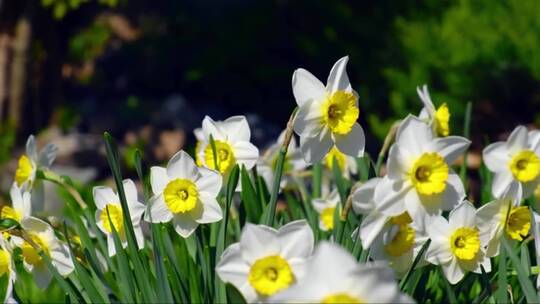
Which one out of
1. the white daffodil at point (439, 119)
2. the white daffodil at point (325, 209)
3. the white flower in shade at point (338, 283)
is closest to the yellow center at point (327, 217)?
the white daffodil at point (325, 209)

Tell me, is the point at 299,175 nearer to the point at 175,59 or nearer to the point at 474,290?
the point at 474,290

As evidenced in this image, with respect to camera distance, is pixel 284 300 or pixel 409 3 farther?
pixel 409 3

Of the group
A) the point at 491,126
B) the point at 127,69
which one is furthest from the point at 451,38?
the point at 127,69

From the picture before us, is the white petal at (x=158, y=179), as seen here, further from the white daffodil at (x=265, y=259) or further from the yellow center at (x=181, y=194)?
the white daffodil at (x=265, y=259)

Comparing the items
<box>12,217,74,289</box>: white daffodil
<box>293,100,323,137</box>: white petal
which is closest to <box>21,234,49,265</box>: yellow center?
<box>12,217,74,289</box>: white daffodil

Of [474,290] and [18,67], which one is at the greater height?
[18,67]

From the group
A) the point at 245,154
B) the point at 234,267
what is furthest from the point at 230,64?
the point at 234,267
